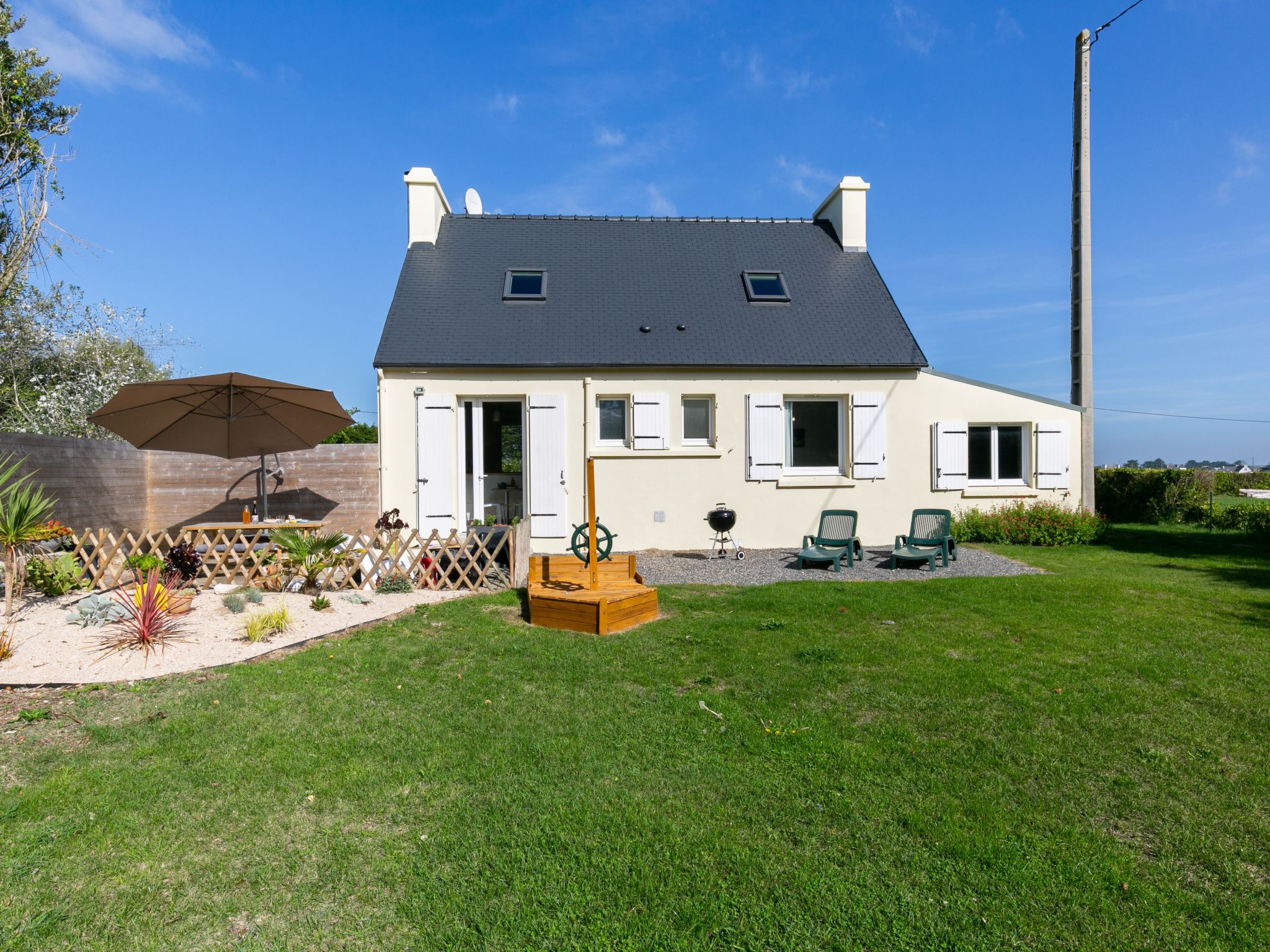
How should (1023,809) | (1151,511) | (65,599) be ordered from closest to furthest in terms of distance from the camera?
1. (1023,809)
2. (65,599)
3. (1151,511)

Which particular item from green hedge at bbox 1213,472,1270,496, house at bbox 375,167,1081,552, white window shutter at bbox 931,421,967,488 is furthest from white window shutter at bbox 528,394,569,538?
green hedge at bbox 1213,472,1270,496

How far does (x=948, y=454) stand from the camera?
479 inches

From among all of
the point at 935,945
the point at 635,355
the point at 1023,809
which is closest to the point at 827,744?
the point at 1023,809

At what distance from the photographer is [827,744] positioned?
3.72 meters

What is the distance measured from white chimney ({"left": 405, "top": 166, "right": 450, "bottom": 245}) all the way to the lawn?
10546 mm

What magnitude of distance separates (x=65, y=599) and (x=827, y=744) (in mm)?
8003

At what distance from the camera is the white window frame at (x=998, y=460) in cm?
1259

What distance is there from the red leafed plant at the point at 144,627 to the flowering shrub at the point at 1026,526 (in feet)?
39.7

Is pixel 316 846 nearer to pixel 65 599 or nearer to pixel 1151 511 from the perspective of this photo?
pixel 65 599

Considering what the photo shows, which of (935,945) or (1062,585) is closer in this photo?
(935,945)

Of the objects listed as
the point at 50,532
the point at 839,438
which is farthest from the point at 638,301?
the point at 50,532

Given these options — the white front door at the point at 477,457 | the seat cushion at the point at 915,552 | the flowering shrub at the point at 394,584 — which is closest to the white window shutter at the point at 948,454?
the seat cushion at the point at 915,552

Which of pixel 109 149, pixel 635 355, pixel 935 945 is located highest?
pixel 109 149

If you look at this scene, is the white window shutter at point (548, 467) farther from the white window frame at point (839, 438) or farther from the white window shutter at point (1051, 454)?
the white window shutter at point (1051, 454)
